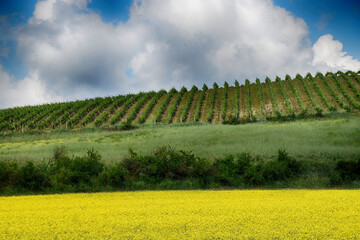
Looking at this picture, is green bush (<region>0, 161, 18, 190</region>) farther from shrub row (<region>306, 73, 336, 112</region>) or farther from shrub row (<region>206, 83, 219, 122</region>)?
shrub row (<region>306, 73, 336, 112</region>)

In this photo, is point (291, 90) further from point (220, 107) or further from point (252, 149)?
point (252, 149)

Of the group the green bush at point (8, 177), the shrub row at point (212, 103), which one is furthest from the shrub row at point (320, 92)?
the green bush at point (8, 177)

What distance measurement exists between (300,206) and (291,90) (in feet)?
182

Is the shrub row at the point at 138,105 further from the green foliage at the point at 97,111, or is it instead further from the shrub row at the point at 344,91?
the shrub row at the point at 344,91

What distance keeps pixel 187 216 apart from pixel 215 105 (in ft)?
170

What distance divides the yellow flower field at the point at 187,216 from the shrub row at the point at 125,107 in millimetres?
44804

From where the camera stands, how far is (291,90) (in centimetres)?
5866

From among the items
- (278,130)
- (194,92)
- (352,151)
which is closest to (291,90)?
(194,92)

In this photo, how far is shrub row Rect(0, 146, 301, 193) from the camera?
1084 centimetres

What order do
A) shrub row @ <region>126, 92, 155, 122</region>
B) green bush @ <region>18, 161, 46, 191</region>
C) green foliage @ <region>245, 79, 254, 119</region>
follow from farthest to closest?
1. shrub row @ <region>126, 92, 155, 122</region>
2. green foliage @ <region>245, 79, 254, 119</region>
3. green bush @ <region>18, 161, 46, 191</region>

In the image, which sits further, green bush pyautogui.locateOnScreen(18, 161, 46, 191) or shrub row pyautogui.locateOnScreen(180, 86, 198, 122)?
shrub row pyautogui.locateOnScreen(180, 86, 198, 122)

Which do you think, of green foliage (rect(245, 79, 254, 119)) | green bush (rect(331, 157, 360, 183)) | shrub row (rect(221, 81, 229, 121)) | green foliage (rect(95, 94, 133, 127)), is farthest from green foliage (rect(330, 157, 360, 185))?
green foliage (rect(95, 94, 133, 127))

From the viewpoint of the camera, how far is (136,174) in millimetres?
12062

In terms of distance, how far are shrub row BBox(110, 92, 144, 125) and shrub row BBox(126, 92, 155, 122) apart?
1.59 m
